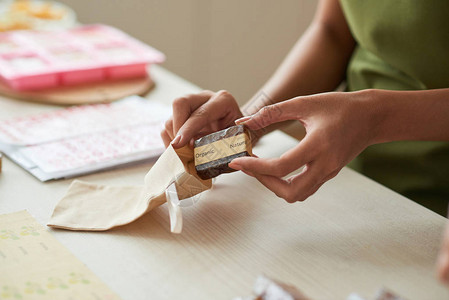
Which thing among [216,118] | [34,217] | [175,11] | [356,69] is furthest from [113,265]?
[175,11]

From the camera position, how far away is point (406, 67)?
1.00m

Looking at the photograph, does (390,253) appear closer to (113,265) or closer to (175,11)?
(113,265)

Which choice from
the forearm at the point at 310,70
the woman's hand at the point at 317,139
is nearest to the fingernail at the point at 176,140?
the woman's hand at the point at 317,139

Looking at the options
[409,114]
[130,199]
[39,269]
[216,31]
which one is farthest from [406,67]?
[216,31]

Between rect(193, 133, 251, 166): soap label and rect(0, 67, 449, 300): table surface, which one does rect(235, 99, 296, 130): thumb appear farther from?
rect(0, 67, 449, 300): table surface

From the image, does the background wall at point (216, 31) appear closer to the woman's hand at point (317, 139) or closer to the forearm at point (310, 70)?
the forearm at point (310, 70)

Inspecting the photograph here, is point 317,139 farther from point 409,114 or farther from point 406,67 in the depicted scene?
point 406,67

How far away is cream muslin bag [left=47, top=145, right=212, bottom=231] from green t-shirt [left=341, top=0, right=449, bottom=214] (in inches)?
17.1

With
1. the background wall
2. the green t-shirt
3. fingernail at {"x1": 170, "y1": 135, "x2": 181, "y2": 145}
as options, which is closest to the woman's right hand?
fingernail at {"x1": 170, "y1": 135, "x2": 181, "y2": 145}

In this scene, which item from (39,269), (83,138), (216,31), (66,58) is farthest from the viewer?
(216,31)

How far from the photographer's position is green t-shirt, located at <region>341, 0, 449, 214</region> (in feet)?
3.10

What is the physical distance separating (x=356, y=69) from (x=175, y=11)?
1.61m

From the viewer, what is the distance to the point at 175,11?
256cm

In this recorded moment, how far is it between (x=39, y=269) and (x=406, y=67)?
71 centimetres
